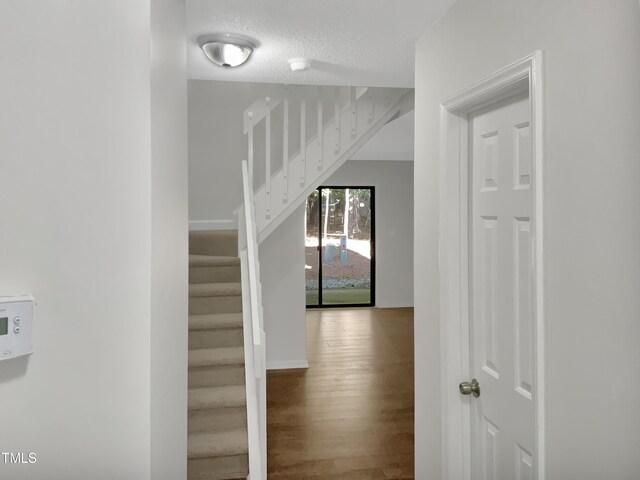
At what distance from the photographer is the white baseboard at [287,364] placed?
214 inches

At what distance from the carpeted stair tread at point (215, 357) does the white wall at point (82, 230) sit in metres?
1.93

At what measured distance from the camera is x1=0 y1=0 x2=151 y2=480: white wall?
1125 millimetres

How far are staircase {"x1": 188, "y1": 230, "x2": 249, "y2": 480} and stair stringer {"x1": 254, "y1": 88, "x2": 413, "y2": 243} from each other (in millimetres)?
389

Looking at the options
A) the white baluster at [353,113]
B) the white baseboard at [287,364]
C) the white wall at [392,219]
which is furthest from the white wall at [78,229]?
the white wall at [392,219]

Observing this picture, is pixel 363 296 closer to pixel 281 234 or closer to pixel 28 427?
pixel 281 234

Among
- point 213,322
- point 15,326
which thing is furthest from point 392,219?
point 15,326

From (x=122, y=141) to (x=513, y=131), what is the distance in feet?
4.14

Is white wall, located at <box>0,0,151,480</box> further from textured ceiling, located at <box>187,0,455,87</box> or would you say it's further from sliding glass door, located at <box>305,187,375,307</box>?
sliding glass door, located at <box>305,187,375,307</box>

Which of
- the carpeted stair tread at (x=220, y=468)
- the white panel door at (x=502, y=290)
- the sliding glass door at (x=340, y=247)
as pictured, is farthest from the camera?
the sliding glass door at (x=340, y=247)

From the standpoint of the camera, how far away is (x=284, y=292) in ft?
17.9

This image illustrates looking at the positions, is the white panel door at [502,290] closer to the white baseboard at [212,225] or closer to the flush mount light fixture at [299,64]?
the flush mount light fixture at [299,64]

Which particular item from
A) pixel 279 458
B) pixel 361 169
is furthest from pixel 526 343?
pixel 361 169

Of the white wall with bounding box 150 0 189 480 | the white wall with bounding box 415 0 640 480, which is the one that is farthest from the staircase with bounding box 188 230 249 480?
the white wall with bounding box 415 0 640 480

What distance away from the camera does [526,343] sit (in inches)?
67.7
